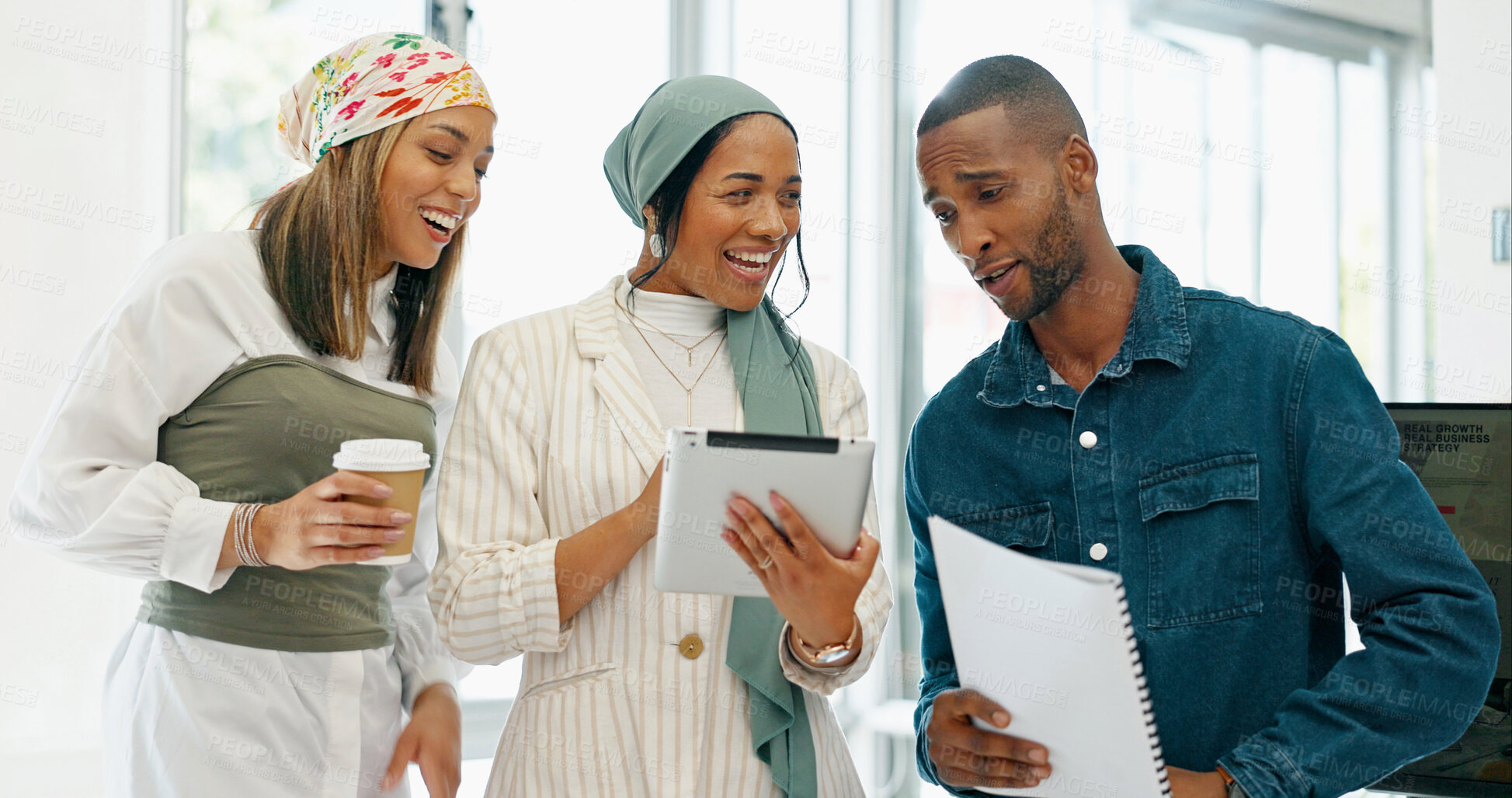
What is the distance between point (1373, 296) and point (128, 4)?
17.3 feet

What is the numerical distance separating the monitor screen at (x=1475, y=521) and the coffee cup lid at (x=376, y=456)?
5.16ft

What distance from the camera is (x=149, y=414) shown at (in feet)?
4.95

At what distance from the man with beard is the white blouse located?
97cm

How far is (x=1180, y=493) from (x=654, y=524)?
0.66 metres

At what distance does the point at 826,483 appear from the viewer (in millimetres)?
1232

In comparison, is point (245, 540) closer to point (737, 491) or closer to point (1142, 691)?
point (737, 491)

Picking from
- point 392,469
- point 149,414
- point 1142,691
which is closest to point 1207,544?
point 1142,691

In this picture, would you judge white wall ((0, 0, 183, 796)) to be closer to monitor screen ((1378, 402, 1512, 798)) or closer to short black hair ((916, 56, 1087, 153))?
short black hair ((916, 56, 1087, 153))

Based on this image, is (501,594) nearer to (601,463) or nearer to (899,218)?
(601,463)

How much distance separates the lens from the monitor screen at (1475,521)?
5.86 feet

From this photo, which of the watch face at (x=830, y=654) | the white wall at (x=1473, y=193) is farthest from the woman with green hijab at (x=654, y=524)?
the white wall at (x=1473, y=193)

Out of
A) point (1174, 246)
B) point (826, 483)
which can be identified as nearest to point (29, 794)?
point (826, 483)

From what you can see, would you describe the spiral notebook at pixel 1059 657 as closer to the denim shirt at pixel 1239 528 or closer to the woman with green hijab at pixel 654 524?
the denim shirt at pixel 1239 528

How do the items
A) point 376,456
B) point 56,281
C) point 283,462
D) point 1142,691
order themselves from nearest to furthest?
point 1142,691 → point 376,456 → point 283,462 → point 56,281
